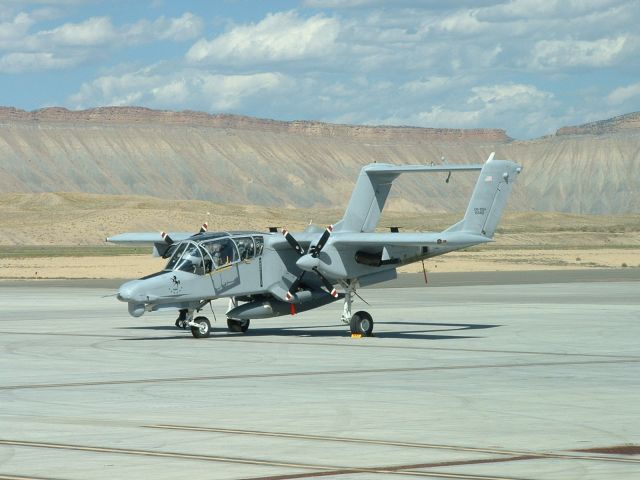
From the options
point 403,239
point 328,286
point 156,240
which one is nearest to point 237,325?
point 328,286

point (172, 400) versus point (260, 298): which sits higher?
point (260, 298)

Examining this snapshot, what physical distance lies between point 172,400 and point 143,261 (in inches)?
2913

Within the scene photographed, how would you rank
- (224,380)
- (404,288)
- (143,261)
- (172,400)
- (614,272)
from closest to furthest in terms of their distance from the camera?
1. (172,400)
2. (224,380)
3. (404,288)
4. (614,272)
5. (143,261)

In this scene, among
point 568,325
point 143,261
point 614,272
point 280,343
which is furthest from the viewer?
point 143,261

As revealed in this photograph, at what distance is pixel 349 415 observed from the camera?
17062 millimetres

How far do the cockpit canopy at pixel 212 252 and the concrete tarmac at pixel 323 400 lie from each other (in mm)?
1818

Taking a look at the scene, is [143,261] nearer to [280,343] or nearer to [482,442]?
[280,343]

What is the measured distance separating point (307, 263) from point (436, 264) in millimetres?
58128

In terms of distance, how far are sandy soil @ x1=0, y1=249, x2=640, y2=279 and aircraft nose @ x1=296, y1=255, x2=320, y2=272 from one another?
43645mm

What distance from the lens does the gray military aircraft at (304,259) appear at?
30.2m

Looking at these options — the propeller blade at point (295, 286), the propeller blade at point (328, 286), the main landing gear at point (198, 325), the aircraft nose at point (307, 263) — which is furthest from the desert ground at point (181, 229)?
the aircraft nose at point (307, 263)

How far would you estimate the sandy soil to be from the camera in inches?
3071

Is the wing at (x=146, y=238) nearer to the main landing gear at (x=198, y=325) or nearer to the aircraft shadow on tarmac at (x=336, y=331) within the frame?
the aircraft shadow on tarmac at (x=336, y=331)

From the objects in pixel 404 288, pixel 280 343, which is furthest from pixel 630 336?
pixel 404 288
